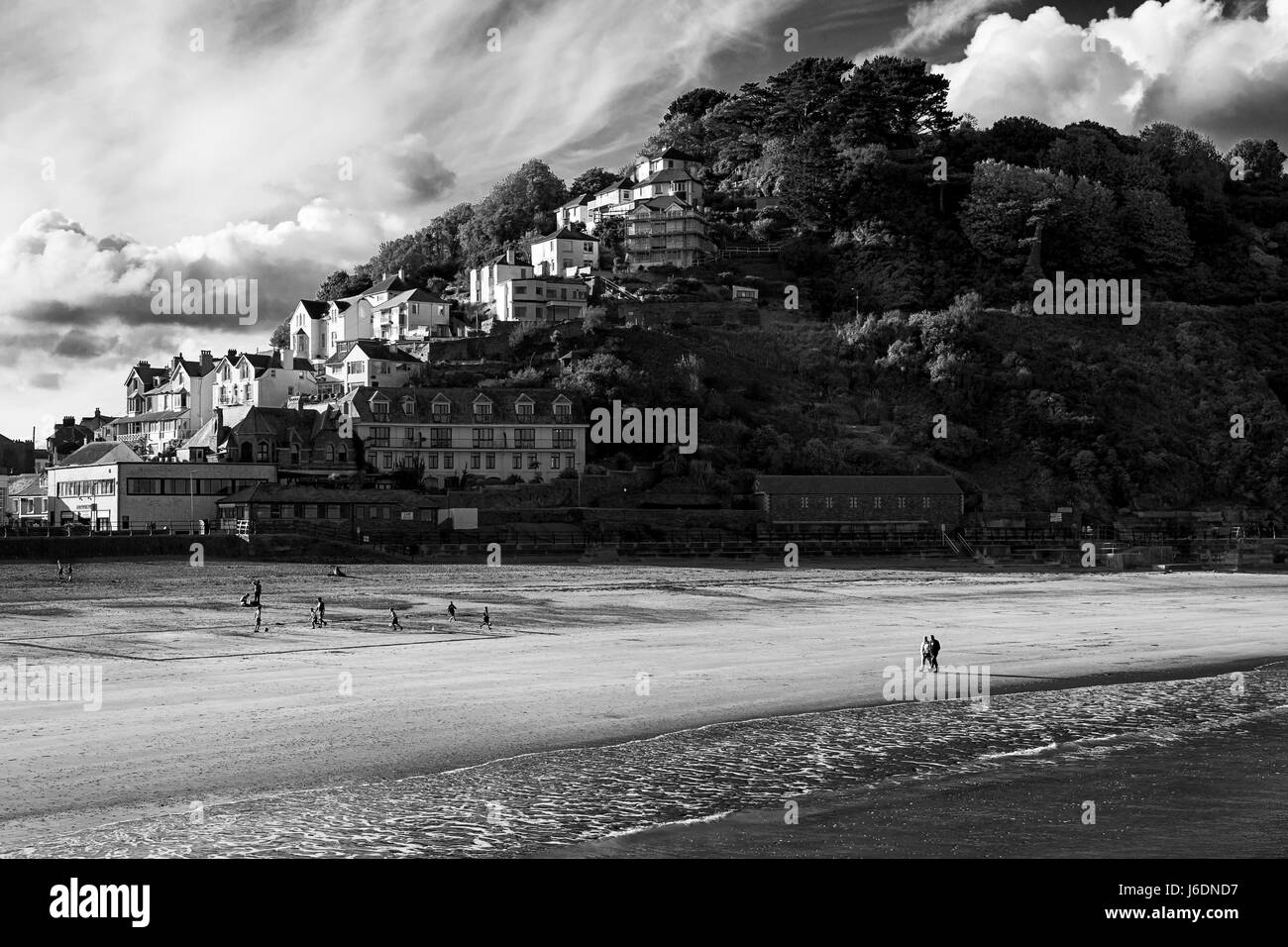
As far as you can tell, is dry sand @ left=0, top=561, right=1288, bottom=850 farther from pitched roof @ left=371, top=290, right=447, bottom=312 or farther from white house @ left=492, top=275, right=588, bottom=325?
white house @ left=492, top=275, right=588, bottom=325

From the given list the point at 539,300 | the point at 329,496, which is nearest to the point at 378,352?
the point at 539,300

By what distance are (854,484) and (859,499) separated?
884mm

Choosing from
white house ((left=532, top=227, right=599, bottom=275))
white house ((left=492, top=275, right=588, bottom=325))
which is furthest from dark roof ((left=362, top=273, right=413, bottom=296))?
white house ((left=532, top=227, right=599, bottom=275))

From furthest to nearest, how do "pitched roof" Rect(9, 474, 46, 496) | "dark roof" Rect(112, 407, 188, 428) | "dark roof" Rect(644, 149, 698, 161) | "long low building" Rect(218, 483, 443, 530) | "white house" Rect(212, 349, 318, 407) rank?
"dark roof" Rect(644, 149, 698, 161) < "dark roof" Rect(112, 407, 188, 428) < "white house" Rect(212, 349, 318, 407) < "pitched roof" Rect(9, 474, 46, 496) < "long low building" Rect(218, 483, 443, 530)

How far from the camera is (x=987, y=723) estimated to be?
768 inches

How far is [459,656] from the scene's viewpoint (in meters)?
25.5

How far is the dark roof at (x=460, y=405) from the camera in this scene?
66438 millimetres

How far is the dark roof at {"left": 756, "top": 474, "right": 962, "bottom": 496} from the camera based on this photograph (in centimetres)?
6412

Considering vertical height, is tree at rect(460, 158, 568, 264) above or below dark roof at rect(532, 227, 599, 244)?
above

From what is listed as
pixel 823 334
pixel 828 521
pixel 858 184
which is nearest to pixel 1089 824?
pixel 828 521

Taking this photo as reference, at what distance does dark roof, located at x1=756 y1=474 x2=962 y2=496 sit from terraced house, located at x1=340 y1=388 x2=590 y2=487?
10904 millimetres

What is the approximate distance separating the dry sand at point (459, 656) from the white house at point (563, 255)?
165 feet

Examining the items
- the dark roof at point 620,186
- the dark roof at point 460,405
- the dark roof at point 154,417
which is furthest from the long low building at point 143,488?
the dark roof at point 620,186
